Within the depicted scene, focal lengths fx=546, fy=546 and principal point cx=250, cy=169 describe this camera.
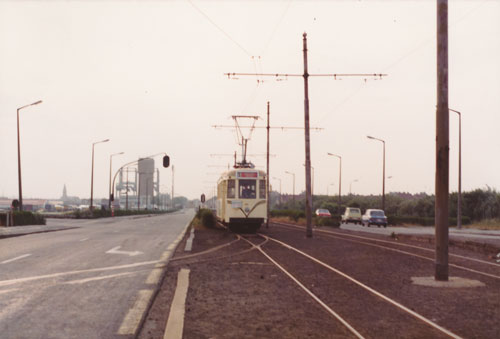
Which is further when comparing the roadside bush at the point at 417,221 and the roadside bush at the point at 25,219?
the roadside bush at the point at 417,221

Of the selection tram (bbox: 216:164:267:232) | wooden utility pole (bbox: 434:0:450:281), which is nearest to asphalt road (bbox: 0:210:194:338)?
wooden utility pole (bbox: 434:0:450:281)

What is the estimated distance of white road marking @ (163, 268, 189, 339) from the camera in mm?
5828

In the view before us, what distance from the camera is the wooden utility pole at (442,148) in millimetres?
10695

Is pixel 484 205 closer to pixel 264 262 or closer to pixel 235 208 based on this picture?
pixel 235 208

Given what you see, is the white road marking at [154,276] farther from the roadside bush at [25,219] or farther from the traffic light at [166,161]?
the traffic light at [166,161]

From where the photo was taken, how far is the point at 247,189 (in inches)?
1085

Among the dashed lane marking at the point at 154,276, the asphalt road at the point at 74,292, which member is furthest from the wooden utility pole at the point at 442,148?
the asphalt road at the point at 74,292

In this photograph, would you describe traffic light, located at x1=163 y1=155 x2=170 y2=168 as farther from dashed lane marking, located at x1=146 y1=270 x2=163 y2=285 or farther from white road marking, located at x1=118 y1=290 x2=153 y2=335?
white road marking, located at x1=118 y1=290 x2=153 y2=335

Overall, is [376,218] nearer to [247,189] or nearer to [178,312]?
[247,189]

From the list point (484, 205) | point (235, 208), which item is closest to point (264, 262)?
point (235, 208)

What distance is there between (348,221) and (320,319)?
50821 mm

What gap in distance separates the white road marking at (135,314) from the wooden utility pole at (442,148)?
19.0 ft

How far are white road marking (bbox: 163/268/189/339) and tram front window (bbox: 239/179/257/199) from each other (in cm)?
1728

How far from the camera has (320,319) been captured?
6.76m
